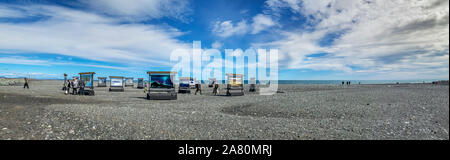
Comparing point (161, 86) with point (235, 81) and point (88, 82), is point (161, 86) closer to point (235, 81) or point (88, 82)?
point (235, 81)

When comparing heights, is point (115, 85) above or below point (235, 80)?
below

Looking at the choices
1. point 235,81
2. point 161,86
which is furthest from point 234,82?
point 161,86

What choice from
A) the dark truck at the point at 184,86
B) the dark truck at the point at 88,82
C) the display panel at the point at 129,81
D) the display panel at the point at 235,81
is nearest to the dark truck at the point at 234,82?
the display panel at the point at 235,81

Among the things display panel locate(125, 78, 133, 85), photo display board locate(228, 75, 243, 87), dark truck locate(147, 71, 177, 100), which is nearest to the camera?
dark truck locate(147, 71, 177, 100)

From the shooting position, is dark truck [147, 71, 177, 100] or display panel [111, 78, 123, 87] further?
display panel [111, 78, 123, 87]

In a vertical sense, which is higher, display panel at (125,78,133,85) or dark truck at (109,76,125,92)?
display panel at (125,78,133,85)

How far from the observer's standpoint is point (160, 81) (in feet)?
71.9

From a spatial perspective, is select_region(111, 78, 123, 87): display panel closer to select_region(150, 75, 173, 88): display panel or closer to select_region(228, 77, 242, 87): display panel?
select_region(150, 75, 173, 88): display panel

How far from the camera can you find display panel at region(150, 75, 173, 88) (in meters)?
21.8

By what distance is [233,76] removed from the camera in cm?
2638

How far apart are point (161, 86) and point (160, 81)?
0.52m

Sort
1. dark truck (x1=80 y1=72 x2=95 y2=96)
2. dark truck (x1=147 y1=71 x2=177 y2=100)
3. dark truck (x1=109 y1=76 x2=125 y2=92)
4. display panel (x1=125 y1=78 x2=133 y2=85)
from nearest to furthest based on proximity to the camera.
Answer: dark truck (x1=147 y1=71 x2=177 y2=100) → dark truck (x1=80 y1=72 x2=95 y2=96) → dark truck (x1=109 y1=76 x2=125 y2=92) → display panel (x1=125 y1=78 x2=133 y2=85)

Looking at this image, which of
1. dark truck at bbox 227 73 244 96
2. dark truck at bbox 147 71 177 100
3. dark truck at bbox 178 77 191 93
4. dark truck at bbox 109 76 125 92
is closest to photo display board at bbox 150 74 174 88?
dark truck at bbox 147 71 177 100
